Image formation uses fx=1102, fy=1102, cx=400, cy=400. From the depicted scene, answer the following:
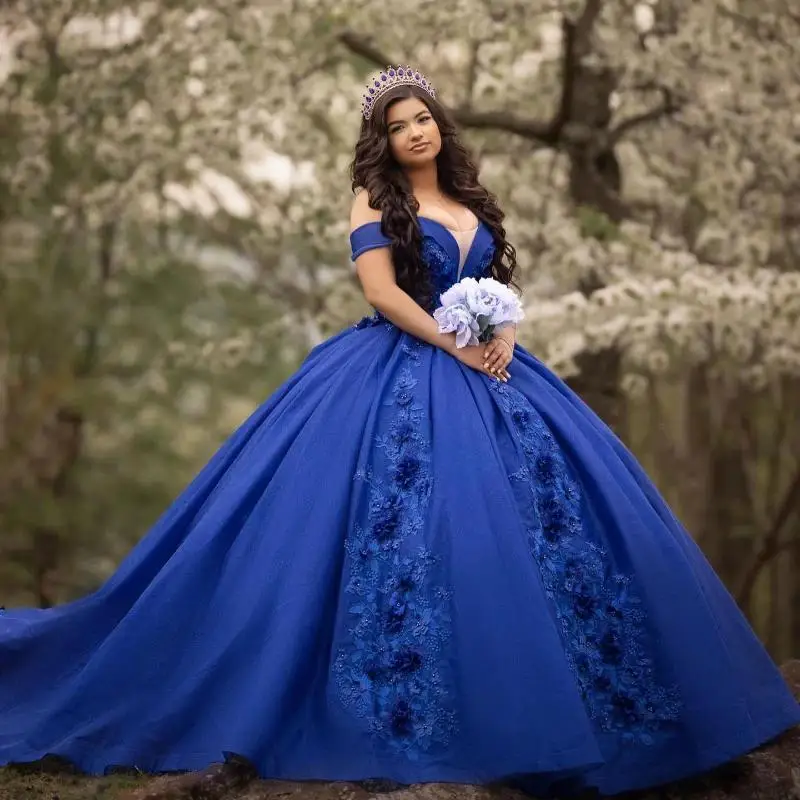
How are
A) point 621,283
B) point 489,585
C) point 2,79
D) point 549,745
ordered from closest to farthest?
point 549,745
point 489,585
point 621,283
point 2,79

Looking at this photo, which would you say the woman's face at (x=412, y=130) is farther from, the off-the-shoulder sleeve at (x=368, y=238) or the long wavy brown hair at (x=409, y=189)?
the off-the-shoulder sleeve at (x=368, y=238)

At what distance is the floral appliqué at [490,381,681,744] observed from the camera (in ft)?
8.88

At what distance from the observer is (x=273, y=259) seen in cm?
747

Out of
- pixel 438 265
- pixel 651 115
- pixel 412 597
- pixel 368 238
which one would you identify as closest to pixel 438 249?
pixel 438 265

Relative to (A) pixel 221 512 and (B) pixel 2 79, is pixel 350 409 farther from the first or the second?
(B) pixel 2 79

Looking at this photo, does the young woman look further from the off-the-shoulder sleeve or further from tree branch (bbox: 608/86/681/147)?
tree branch (bbox: 608/86/681/147)

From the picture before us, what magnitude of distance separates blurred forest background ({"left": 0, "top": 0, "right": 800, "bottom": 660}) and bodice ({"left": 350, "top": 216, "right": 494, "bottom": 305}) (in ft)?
7.50

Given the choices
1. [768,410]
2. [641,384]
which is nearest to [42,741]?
[641,384]

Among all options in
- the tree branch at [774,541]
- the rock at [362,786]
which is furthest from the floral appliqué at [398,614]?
the tree branch at [774,541]

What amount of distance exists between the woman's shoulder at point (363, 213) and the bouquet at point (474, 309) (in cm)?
30

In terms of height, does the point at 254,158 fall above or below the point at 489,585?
above

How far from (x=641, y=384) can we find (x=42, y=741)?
4024mm

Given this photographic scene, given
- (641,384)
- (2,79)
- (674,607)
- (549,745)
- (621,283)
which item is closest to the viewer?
(549,745)

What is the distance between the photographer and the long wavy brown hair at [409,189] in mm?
3088
